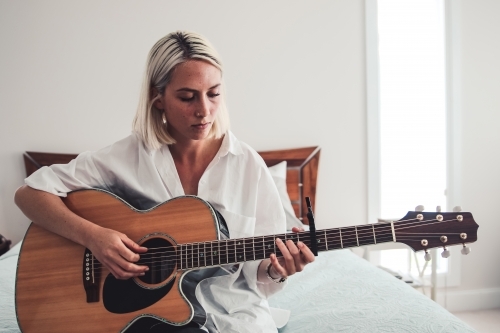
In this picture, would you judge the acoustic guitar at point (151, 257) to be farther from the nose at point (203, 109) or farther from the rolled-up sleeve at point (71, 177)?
the nose at point (203, 109)

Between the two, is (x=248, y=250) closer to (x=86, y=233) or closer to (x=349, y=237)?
(x=349, y=237)

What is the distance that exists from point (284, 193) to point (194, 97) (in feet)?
4.15

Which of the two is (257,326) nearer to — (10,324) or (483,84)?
(10,324)

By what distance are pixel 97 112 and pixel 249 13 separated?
1105 millimetres

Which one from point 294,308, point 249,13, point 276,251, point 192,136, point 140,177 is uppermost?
point 249,13

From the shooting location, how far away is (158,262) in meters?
1.19

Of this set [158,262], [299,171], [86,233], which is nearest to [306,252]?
[158,262]

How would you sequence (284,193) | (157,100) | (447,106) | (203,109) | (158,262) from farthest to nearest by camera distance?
(447,106) < (284,193) < (157,100) < (203,109) < (158,262)

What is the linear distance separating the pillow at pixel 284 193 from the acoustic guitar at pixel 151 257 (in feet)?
3.94

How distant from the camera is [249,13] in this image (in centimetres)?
273

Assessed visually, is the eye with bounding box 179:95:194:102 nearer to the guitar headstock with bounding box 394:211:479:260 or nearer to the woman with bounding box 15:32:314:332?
the woman with bounding box 15:32:314:332

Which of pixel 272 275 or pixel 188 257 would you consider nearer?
pixel 188 257

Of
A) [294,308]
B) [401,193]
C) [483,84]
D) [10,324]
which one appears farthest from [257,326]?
[483,84]

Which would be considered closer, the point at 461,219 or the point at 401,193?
the point at 461,219
